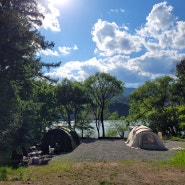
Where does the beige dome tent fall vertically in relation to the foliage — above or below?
below

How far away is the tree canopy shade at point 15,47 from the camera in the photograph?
17.3m

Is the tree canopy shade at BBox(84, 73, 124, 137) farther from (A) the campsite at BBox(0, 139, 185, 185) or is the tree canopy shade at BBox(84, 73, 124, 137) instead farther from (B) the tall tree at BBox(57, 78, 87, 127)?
(A) the campsite at BBox(0, 139, 185, 185)

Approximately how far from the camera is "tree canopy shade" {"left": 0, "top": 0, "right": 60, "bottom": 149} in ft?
56.7

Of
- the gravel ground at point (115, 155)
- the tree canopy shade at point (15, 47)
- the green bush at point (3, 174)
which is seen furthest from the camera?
the gravel ground at point (115, 155)

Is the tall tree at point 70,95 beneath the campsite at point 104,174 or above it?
above

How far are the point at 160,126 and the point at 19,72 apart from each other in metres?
32.9

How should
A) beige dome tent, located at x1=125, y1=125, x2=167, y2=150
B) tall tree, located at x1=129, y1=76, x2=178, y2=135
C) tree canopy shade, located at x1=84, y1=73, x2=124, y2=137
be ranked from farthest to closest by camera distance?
1. tree canopy shade, located at x1=84, y1=73, x2=124, y2=137
2. tall tree, located at x1=129, y1=76, x2=178, y2=135
3. beige dome tent, located at x1=125, y1=125, x2=167, y2=150

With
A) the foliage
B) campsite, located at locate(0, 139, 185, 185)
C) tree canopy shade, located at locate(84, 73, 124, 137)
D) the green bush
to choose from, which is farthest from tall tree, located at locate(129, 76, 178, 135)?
the green bush

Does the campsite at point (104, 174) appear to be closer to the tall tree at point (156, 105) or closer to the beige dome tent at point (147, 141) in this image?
the beige dome tent at point (147, 141)

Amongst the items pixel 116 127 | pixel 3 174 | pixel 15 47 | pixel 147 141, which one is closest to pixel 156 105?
pixel 116 127

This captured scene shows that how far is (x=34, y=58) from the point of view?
850 inches

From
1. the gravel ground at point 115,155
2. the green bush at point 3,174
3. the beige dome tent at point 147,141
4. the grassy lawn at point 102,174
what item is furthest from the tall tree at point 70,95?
the green bush at point 3,174

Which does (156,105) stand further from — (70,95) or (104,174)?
(104,174)

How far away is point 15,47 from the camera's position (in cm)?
1800
